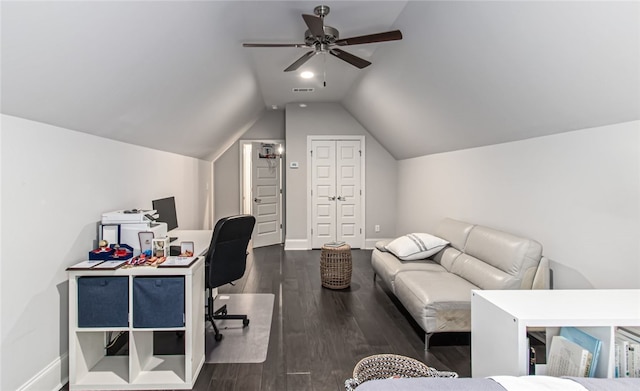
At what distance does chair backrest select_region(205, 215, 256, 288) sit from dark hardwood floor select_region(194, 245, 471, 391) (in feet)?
2.06

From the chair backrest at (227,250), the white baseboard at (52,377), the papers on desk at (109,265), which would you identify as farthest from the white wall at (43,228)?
the chair backrest at (227,250)

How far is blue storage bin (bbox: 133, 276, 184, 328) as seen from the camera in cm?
217

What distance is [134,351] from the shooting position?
7.27ft

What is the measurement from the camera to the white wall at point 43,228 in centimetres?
180

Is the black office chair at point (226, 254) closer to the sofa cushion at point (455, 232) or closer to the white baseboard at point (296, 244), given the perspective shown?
the sofa cushion at point (455, 232)

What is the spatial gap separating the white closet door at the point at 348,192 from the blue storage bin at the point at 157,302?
4616 mm

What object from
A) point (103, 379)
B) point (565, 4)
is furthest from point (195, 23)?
point (103, 379)

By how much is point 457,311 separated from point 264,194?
502 centimetres

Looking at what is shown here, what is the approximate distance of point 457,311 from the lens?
2684 millimetres

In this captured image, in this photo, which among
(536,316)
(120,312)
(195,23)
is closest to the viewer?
(536,316)

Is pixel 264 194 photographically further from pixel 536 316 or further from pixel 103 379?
pixel 536 316

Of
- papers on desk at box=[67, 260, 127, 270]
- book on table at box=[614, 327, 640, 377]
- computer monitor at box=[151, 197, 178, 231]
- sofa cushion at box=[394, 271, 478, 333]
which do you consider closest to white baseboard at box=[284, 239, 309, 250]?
computer monitor at box=[151, 197, 178, 231]

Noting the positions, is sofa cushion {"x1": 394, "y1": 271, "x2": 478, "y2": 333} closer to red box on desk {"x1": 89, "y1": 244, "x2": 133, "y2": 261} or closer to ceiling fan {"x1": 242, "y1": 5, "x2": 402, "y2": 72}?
ceiling fan {"x1": 242, "y1": 5, "x2": 402, "y2": 72}

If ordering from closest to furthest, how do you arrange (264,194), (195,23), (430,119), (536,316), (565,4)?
(536,316), (565,4), (195,23), (430,119), (264,194)
